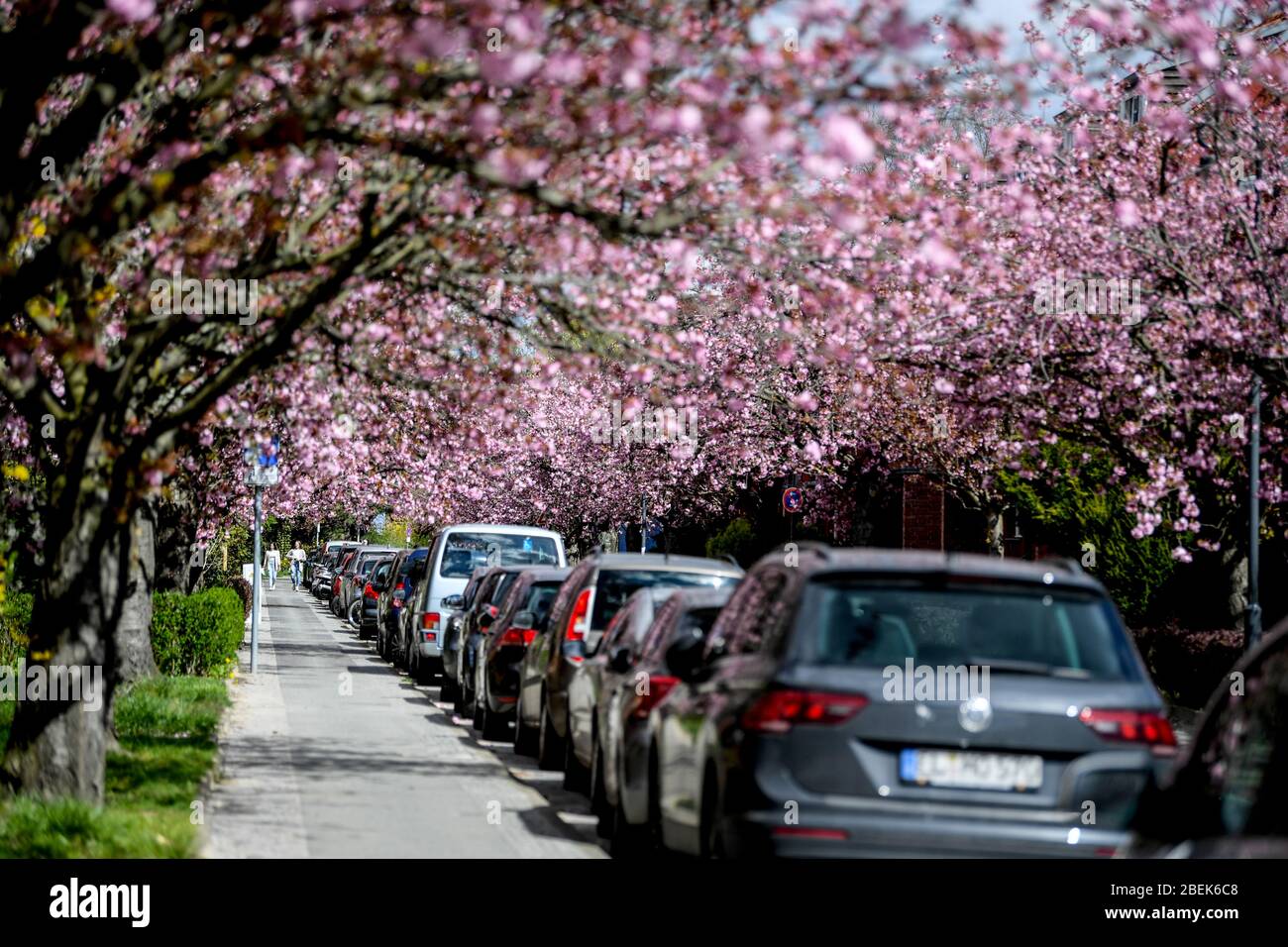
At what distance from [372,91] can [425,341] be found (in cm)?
495

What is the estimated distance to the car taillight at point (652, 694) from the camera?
36.0ft

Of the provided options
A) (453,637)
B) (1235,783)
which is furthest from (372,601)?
(1235,783)

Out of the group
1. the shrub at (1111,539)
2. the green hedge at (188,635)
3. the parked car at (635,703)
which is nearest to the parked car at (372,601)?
the green hedge at (188,635)

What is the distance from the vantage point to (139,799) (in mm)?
12172

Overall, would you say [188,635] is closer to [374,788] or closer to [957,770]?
[374,788]

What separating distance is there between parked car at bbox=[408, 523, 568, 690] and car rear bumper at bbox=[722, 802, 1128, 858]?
18973 millimetres

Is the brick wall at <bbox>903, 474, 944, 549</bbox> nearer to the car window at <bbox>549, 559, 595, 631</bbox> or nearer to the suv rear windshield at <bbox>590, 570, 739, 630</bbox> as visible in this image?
the car window at <bbox>549, 559, 595, 631</bbox>

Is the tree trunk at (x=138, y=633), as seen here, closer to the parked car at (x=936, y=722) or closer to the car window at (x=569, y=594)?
the car window at (x=569, y=594)

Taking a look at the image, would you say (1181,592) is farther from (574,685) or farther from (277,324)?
(277,324)

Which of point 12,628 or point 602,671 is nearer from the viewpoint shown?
point 602,671

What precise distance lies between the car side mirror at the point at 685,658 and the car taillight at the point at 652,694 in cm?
152

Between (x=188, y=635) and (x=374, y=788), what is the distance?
39.0ft

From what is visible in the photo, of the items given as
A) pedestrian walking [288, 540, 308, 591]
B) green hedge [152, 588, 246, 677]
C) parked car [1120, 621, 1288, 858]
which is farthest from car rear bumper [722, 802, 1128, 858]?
pedestrian walking [288, 540, 308, 591]
